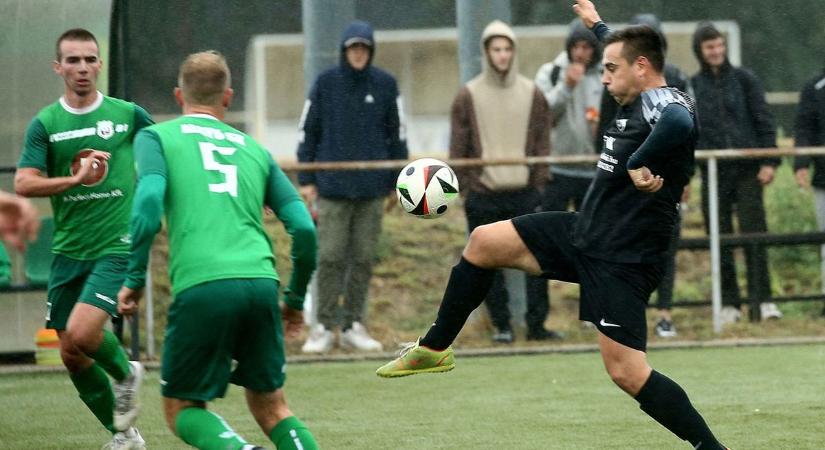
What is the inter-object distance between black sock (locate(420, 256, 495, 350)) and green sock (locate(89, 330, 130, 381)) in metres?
1.65

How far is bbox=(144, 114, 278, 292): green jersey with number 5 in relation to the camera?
18.0 feet

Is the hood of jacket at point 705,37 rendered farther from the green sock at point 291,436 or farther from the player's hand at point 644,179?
the green sock at point 291,436

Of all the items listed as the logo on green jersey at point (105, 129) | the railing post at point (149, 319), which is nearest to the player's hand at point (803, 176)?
the railing post at point (149, 319)

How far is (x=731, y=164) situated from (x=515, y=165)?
1779 millimetres

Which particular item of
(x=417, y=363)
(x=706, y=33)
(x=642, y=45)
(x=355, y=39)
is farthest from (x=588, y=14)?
(x=706, y=33)

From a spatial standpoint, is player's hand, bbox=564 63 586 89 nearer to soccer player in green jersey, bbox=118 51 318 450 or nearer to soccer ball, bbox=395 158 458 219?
soccer ball, bbox=395 158 458 219

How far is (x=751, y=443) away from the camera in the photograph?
737cm

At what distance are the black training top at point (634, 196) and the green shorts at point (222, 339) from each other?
1.65 m

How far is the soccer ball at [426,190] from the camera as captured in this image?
765 centimetres

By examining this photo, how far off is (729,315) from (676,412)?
586 centimetres

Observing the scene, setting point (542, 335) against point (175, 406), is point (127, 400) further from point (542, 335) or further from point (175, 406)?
point (542, 335)

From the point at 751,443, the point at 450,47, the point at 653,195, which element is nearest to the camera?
the point at 653,195

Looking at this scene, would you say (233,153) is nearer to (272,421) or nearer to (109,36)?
(272,421)

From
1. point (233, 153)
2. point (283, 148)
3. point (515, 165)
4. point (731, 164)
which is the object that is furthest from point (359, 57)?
point (283, 148)
